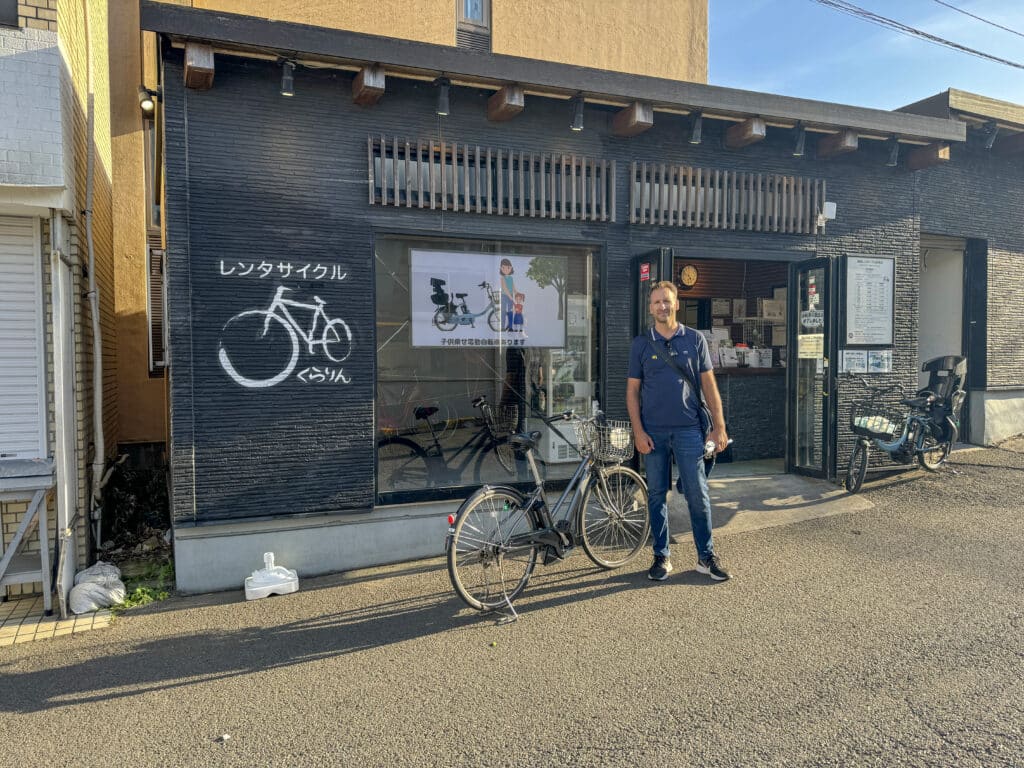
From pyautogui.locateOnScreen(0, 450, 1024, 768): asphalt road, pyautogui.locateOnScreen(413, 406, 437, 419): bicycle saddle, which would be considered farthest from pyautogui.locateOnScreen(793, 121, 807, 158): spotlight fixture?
pyautogui.locateOnScreen(413, 406, 437, 419): bicycle saddle

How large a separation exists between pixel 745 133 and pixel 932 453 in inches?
175

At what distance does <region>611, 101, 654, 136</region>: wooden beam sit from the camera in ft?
19.5

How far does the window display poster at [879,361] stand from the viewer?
7562 mm

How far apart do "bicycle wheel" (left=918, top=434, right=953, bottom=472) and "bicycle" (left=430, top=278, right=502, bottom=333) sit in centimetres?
530

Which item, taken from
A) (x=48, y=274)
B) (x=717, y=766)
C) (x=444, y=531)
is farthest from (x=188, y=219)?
(x=717, y=766)

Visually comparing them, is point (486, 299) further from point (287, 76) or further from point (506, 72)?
point (287, 76)

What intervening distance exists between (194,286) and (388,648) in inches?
121

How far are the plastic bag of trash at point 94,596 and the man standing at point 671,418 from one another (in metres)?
3.87

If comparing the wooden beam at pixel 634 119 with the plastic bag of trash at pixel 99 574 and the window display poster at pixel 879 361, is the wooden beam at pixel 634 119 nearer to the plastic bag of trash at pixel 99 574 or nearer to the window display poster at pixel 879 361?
the window display poster at pixel 879 361

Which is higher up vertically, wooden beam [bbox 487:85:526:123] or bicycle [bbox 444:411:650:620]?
wooden beam [bbox 487:85:526:123]

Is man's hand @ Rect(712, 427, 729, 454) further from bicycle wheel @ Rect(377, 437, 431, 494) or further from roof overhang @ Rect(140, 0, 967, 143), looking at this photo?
roof overhang @ Rect(140, 0, 967, 143)

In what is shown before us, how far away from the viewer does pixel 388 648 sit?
3.98 meters

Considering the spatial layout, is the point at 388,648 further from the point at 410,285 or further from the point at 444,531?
the point at 410,285

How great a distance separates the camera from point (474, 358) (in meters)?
6.18
